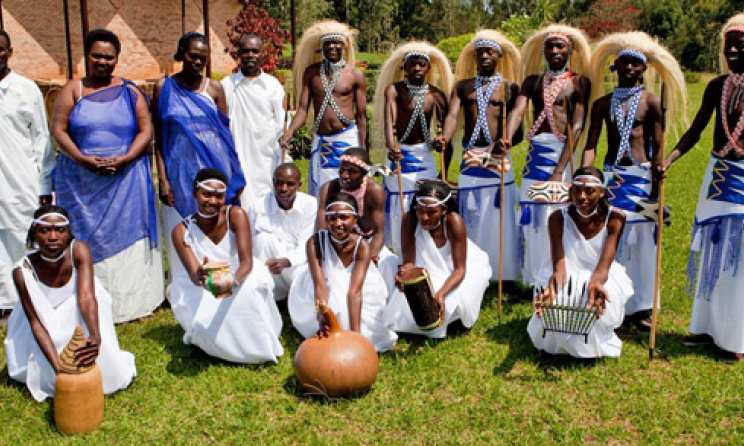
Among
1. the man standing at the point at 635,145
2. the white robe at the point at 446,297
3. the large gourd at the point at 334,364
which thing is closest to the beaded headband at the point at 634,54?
the man standing at the point at 635,145

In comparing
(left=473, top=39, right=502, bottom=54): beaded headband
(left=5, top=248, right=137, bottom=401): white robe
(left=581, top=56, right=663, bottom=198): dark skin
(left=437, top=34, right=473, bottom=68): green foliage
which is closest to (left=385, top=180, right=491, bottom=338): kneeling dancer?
(left=581, top=56, right=663, bottom=198): dark skin

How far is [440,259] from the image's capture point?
553 cm

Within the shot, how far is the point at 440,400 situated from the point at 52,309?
2650 mm

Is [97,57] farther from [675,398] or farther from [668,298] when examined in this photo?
[668,298]

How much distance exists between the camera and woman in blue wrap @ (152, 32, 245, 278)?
Answer: 611cm

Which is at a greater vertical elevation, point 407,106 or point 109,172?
point 407,106

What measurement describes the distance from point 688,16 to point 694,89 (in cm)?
1889

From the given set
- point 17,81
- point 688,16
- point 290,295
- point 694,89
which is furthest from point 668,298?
point 688,16

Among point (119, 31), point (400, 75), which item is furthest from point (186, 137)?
point (119, 31)

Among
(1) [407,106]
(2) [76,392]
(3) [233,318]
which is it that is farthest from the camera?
(1) [407,106]

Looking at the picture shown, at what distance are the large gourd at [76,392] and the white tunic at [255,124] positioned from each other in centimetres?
323

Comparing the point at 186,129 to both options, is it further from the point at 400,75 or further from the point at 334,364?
the point at 334,364

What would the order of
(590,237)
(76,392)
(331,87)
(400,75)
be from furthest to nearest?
1. (400,75)
2. (331,87)
3. (590,237)
4. (76,392)

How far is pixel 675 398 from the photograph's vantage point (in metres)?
4.54
